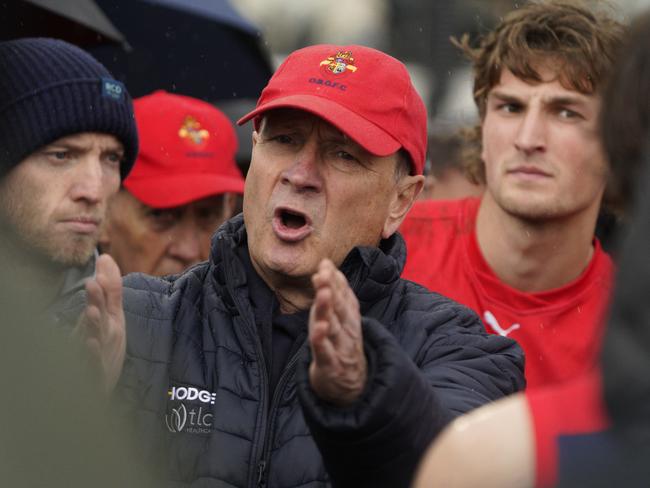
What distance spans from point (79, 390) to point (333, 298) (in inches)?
40.9

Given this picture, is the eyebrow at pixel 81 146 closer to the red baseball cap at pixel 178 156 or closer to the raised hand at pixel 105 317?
the red baseball cap at pixel 178 156

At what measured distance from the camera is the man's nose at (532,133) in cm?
468

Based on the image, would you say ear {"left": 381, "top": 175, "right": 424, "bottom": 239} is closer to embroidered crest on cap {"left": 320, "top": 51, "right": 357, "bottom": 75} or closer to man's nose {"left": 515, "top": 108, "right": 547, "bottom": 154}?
embroidered crest on cap {"left": 320, "top": 51, "right": 357, "bottom": 75}

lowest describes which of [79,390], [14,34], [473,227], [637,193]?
[473,227]

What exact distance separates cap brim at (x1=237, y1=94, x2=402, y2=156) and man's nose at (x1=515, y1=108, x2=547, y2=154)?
1576mm

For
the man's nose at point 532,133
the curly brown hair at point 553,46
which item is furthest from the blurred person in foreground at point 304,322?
the curly brown hair at point 553,46

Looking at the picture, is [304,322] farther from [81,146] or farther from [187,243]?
[187,243]

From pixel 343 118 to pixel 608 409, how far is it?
204 centimetres

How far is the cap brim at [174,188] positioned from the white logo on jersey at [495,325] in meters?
1.30

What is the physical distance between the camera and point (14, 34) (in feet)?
15.9

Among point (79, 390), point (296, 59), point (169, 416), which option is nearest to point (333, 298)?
point (169, 416)

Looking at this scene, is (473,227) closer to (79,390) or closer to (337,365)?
(337,365)

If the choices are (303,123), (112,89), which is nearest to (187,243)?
(112,89)

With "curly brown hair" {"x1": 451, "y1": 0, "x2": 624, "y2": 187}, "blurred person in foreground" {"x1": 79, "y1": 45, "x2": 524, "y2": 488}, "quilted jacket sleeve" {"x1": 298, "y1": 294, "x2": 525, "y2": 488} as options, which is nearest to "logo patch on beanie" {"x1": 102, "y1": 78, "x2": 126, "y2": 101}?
"blurred person in foreground" {"x1": 79, "y1": 45, "x2": 524, "y2": 488}
